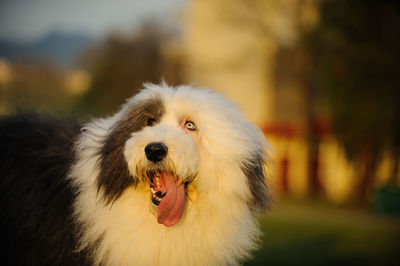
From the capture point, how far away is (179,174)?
248cm

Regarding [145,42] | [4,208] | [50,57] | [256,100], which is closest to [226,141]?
[4,208]

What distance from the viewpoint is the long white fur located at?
2.55 m

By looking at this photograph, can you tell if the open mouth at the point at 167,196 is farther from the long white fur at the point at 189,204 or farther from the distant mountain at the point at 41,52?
the distant mountain at the point at 41,52

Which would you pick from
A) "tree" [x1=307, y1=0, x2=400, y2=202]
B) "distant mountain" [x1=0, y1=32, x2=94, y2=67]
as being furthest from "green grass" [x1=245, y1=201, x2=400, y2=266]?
"distant mountain" [x1=0, y1=32, x2=94, y2=67]

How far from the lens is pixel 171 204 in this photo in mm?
2516

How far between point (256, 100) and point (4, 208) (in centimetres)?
2058

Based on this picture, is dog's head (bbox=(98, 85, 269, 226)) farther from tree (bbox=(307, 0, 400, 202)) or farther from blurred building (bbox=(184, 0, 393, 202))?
blurred building (bbox=(184, 0, 393, 202))

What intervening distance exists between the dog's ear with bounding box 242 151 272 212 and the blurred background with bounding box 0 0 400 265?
0.91 feet

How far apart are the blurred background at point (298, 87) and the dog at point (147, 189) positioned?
582mm

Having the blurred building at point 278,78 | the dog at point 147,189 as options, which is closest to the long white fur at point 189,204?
Answer: the dog at point 147,189

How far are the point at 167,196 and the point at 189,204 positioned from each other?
0.58ft

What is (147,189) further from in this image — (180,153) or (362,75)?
(362,75)

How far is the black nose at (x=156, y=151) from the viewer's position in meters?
2.41

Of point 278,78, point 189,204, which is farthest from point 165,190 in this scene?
point 278,78
